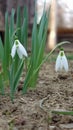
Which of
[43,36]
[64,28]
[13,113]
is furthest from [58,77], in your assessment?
[64,28]

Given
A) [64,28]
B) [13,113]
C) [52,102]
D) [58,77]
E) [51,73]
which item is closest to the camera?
[13,113]

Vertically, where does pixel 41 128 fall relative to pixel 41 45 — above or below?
below

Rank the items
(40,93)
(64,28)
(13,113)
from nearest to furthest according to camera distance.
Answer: (13,113) < (40,93) < (64,28)

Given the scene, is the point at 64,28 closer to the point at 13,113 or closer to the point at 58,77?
the point at 58,77

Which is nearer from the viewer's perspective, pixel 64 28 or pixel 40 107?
pixel 40 107

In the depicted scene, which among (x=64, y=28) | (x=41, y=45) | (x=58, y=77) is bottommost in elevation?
(x=58, y=77)

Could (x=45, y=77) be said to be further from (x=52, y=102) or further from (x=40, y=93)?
(x=52, y=102)

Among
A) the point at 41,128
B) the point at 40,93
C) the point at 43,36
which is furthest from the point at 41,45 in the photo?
the point at 41,128
